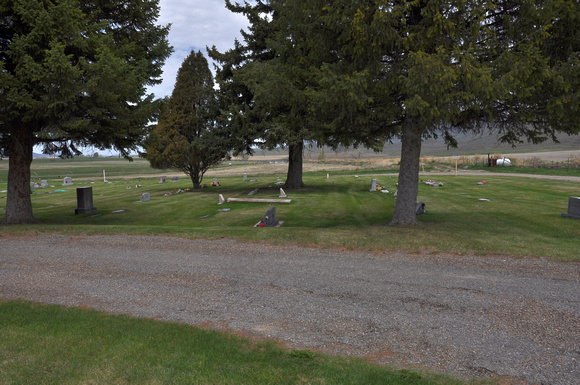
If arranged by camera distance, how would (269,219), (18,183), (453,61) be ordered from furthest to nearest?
1. (18,183)
2. (269,219)
3. (453,61)

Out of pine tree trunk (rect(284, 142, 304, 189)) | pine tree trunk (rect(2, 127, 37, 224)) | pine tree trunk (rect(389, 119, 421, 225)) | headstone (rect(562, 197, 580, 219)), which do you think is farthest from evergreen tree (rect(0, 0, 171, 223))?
headstone (rect(562, 197, 580, 219))

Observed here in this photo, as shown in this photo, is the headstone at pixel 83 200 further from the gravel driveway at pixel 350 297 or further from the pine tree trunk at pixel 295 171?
the pine tree trunk at pixel 295 171

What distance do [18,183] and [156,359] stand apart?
45.6ft

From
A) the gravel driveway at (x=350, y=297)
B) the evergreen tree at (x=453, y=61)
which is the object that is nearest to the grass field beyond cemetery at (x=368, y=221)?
the gravel driveway at (x=350, y=297)

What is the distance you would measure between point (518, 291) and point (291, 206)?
12.5 meters

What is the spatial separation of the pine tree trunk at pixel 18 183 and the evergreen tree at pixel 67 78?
0.03m

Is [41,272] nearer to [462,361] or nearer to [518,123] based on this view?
[462,361]

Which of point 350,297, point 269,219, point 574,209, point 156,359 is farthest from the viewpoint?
point 269,219

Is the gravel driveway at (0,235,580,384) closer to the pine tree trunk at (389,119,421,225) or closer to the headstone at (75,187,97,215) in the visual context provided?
the pine tree trunk at (389,119,421,225)

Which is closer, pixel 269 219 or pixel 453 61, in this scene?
pixel 453 61

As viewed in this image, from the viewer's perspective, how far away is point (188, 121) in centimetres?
2830

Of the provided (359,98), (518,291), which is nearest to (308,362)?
(518,291)

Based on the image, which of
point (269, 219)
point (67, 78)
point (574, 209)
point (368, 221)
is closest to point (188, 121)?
point (67, 78)

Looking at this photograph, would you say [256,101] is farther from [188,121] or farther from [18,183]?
[18,183]
